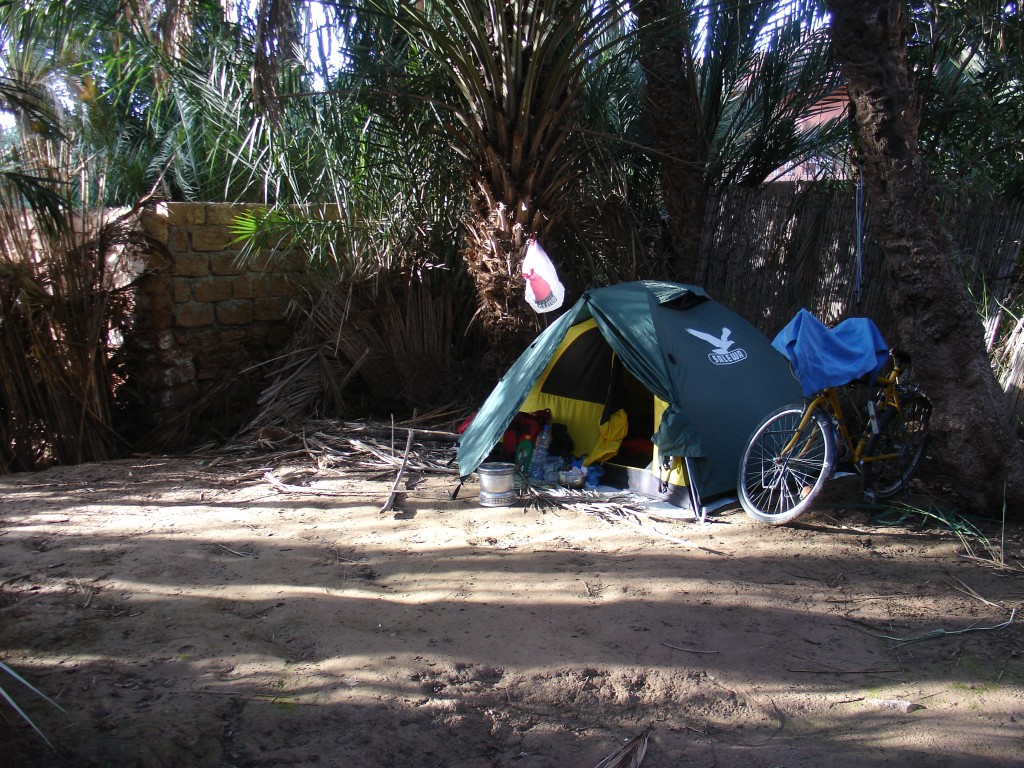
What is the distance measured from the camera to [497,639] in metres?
3.70

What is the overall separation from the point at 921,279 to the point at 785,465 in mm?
1287

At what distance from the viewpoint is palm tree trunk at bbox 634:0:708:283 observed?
7656mm

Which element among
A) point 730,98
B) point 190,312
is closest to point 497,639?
point 190,312

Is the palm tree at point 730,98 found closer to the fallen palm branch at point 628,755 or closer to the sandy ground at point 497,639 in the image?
the sandy ground at point 497,639

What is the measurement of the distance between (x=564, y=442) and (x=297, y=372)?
104 inches

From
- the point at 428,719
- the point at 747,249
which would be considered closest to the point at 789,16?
the point at 747,249

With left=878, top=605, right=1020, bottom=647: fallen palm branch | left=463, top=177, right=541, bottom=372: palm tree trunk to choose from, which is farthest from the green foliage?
left=878, top=605, right=1020, bottom=647: fallen palm branch

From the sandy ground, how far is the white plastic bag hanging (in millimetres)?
1714

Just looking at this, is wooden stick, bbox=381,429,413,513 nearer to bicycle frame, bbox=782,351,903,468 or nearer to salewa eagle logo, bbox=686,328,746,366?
salewa eagle logo, bbox=686,328,746,366

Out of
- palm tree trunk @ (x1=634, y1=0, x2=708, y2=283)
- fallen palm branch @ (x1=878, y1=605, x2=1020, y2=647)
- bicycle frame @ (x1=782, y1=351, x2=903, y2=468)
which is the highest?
palm tree trunk @ (x1=634, y1=0, x2=708, y2=283)

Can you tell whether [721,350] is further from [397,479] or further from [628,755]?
[628,755]

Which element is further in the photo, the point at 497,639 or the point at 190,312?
the point at 190,312

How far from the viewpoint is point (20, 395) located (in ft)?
22.5

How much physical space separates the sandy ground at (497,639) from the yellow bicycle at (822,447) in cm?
24
